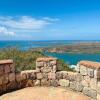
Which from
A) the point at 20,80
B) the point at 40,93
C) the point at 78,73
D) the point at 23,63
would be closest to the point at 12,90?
the point at 20,80

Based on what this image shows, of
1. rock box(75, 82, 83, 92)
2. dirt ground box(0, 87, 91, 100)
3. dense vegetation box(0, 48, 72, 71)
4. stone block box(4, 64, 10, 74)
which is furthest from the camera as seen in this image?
dense vegetation box(0, 48, 72, 71)

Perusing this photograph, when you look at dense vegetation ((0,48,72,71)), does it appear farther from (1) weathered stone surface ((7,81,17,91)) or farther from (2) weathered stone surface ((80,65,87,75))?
(2) weathered stone surface ((80,65,87,75))

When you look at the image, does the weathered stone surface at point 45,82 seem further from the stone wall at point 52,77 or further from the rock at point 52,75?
the rock at point 52,75

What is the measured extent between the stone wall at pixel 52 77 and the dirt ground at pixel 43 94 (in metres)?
0.29

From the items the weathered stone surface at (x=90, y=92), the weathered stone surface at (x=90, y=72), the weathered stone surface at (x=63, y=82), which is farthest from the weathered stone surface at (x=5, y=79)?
the weathered stone surface at (x=90, y=72)

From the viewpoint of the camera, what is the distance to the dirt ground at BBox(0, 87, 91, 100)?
7562mm

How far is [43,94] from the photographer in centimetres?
787

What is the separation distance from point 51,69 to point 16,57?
164 inches

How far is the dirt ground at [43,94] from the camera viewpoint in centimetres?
756

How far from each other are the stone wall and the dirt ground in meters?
0.29

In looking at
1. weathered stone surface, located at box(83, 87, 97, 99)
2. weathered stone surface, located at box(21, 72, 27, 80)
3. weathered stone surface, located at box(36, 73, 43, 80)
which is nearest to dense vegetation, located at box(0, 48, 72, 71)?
weathered stone surface, located at box(36, 73, 43, 80)

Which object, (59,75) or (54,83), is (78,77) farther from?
(54,83)

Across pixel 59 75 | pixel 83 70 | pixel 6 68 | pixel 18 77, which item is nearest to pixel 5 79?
pixel 6 68

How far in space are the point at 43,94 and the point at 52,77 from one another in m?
1.13
